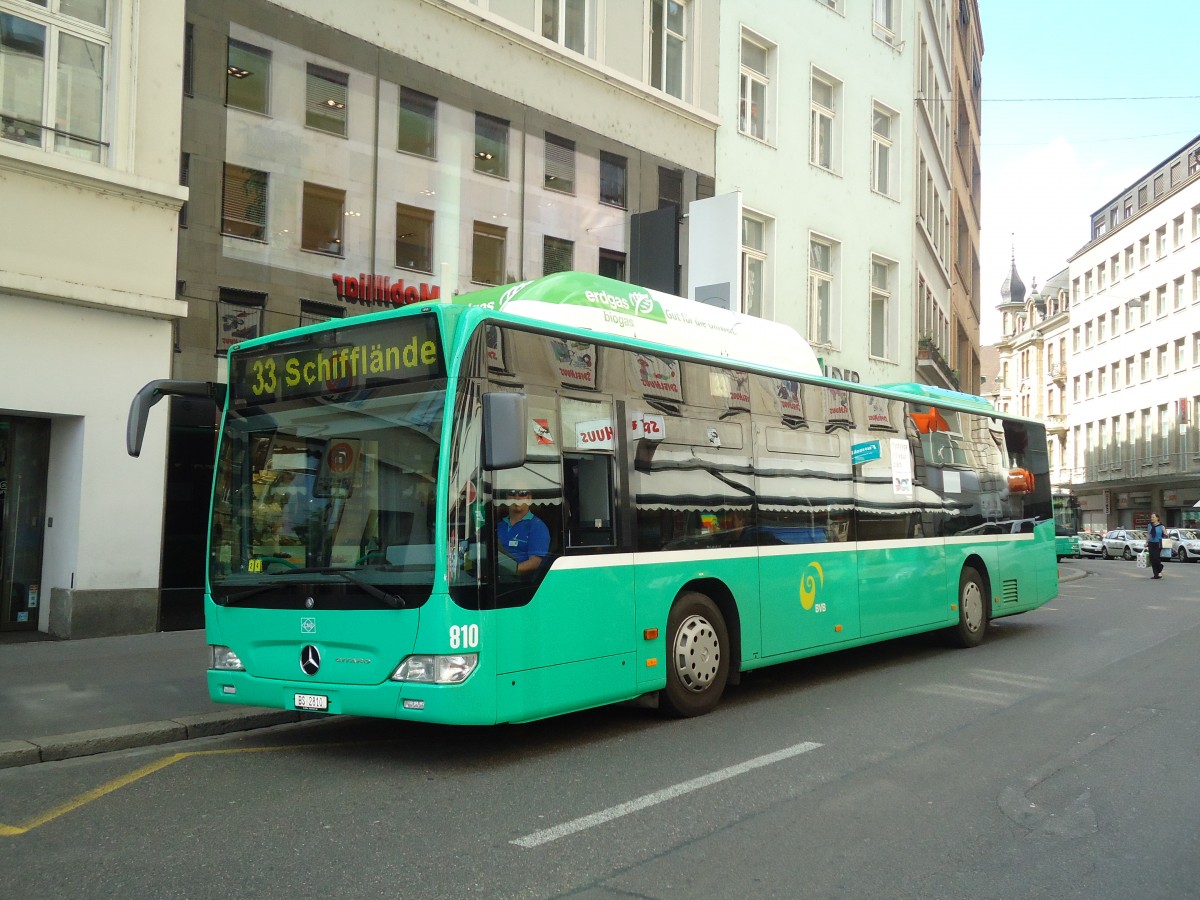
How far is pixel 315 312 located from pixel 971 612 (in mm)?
9163

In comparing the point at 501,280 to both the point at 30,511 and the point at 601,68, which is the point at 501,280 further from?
the point at 30,511

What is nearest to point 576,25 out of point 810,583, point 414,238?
point 414,238

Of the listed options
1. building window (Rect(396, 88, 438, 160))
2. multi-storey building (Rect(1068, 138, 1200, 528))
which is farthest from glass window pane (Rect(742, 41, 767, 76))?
multi-storey building (Rect(1068, 138, 1200, 528))

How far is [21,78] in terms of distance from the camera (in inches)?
492

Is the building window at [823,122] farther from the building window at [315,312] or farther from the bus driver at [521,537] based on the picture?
the bus driver at [521,537]

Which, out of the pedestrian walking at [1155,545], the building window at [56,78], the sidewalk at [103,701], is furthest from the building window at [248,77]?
the pedestrian walking at [1155,545]

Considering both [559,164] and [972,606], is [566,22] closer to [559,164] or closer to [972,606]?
[559,164]

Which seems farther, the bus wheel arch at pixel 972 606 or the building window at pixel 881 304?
the building window at pixel 881 304

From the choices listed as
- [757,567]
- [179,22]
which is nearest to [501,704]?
[757,567]

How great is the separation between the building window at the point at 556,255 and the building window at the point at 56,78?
733 cm

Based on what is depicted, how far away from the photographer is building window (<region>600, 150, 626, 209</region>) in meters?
19.9

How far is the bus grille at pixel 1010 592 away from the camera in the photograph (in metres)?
14.5

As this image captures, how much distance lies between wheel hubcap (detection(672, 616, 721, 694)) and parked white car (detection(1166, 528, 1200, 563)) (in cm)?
4760

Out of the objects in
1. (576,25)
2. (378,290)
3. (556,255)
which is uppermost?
(576,25)
